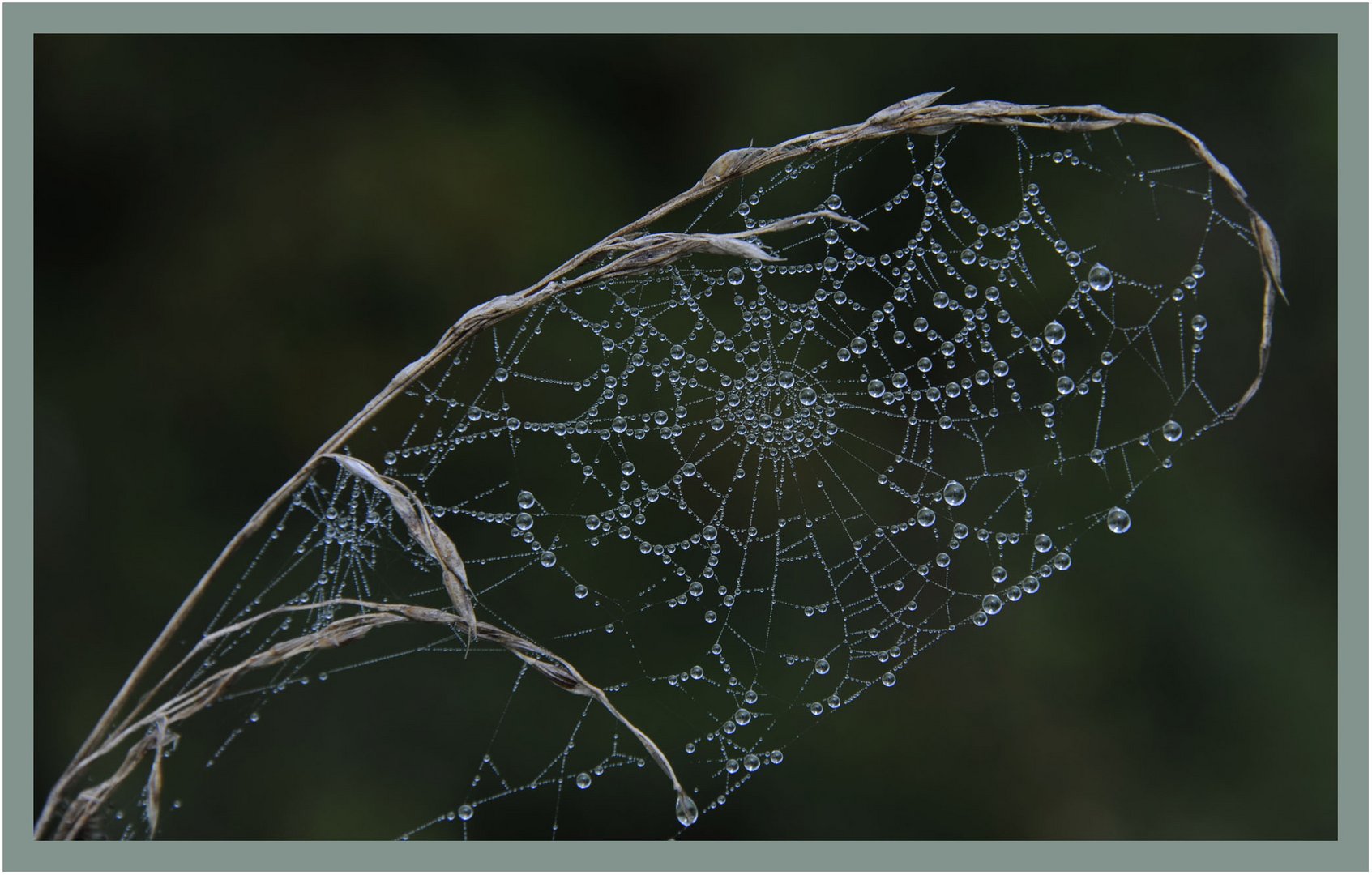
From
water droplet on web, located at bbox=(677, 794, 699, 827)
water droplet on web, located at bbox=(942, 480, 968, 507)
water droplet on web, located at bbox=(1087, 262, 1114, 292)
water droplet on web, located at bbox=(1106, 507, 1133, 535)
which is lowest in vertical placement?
water droplet on web, located at bbox=(677, 794, 699, 827)

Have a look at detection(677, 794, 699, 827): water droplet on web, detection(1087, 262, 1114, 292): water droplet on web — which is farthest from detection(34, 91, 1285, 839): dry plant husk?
detection(1087, 262, 1114, 292): water droplet on web

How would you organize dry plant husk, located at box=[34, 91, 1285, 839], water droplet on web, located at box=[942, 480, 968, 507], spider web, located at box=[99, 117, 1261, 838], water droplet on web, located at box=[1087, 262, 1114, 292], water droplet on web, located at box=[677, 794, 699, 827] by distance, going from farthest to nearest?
A: spider web, located at box=[99, 117, 1261, 838] → water droplet on web, located at box=[942, 480, 968, 507] → water droplet on web, located at box=[1087, 262, 1114, 292] → water droplet on web, located at box=[677, 794, 699, 827] → dry plant husk, located at box=[34, 91, 1285, 839]

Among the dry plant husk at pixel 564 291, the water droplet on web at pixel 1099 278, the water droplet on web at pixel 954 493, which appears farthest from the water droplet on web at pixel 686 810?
the water droplet on web at pixel 1099 278

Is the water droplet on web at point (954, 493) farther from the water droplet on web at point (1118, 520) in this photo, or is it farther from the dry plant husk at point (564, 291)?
the dry plant husk at point (564, 291)

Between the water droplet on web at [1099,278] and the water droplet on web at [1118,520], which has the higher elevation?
the water droplet on web at [1099,278]

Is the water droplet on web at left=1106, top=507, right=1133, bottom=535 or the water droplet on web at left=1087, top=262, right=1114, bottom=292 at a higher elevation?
the water droplet on web at left=1087, top=262, right=1114, bottom=292

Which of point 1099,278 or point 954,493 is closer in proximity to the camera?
point 1099,278

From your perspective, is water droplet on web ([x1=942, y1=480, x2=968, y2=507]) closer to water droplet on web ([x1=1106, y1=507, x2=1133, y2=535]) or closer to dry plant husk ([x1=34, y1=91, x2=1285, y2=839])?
water droplet on web ([x1=1106, y1=507, x2=1133, y2=535])

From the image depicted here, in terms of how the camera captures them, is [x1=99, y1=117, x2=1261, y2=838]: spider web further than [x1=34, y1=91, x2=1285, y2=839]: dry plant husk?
Yes

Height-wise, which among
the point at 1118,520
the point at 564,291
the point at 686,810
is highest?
the point at 564,291

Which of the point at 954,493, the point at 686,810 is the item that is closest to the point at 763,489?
the point at 954,493

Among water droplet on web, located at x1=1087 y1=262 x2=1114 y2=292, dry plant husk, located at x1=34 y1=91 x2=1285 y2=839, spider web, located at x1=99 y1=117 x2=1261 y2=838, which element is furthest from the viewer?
spider web, located at x1=99 y1=117 x2=1261 y2=838

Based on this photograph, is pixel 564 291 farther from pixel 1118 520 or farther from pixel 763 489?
pixel 763 489
